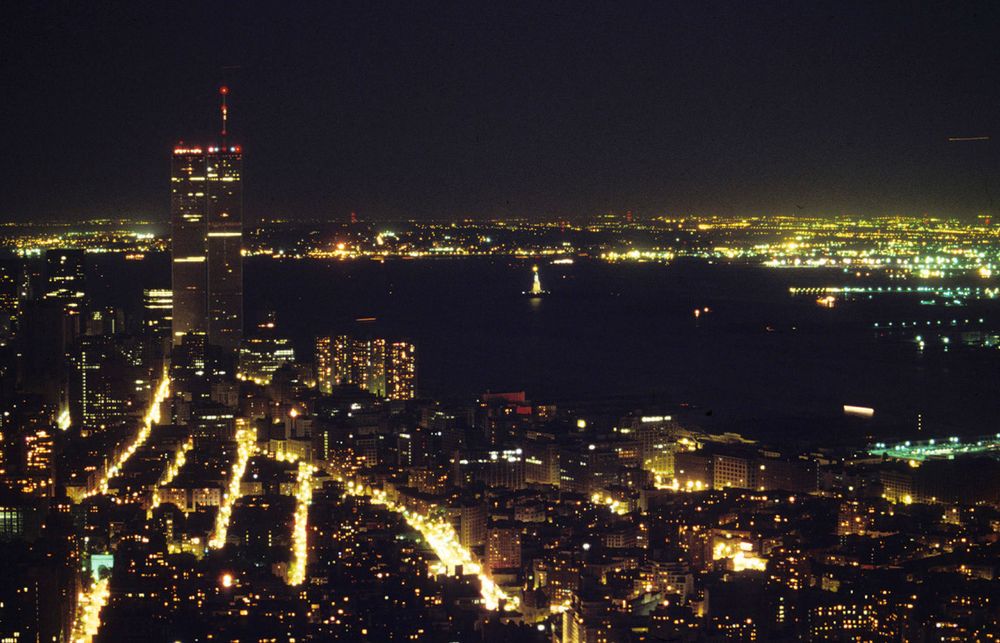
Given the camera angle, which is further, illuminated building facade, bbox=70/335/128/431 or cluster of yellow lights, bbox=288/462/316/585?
illuminated building facade, bbox=70/335/128/431

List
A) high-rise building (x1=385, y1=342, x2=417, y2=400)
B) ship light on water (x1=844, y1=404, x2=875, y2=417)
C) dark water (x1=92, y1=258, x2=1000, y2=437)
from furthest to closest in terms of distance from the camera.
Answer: high-rise building (x1=385, y1=342, x2=417, y2=400)
dark water (x1=92, y1=258, x2=1000, y2=437)
ship light on water (x1=844, y1=404, x2=875, y2=417)

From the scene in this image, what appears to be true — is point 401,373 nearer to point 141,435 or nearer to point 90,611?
point 141,435

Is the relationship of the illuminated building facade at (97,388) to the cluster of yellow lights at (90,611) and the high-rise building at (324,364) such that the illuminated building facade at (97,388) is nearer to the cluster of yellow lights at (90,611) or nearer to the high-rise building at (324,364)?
the high-rise building at (324,364)

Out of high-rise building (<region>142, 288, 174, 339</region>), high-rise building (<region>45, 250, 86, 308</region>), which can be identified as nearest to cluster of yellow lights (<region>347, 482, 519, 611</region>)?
high-rise building (<region>45, 250, 86, 308</region>)

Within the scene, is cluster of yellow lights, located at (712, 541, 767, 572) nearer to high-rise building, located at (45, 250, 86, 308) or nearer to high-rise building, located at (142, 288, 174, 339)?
high-rise building, located at (45, 250, 86, 308)

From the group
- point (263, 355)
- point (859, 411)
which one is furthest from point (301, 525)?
point (263, 355)

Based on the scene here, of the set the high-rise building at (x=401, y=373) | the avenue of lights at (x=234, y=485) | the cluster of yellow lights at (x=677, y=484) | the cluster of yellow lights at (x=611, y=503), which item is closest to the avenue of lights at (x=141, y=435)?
the avenue of lights at (x=234, y=485)
